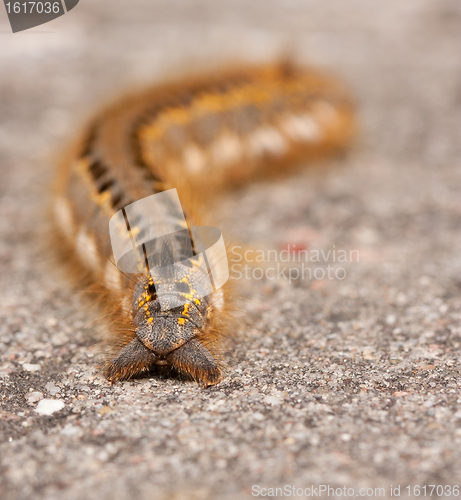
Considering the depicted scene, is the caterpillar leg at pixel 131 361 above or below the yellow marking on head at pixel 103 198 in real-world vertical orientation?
below

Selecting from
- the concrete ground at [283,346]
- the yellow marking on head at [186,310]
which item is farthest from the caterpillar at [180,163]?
the concrete ground at [283,346]

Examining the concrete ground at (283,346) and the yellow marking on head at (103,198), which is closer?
the concrete ground at (283,346)

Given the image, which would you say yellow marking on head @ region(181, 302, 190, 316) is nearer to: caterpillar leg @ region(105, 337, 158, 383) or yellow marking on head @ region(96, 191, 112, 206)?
caterpillar leg @ region(105, 337, 158, 383)

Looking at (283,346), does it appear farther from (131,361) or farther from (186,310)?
(131,361)

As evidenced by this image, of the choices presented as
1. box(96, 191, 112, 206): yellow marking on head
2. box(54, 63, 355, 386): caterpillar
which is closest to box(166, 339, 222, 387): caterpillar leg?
box(54, 63, 355, 386): caterpillar

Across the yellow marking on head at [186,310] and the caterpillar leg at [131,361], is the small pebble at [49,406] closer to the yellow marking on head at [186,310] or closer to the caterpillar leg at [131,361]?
the caterpillar leg at [131,361]

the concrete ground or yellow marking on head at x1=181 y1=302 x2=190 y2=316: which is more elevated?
yellow marking on head at x1=181 y1=302 x2=190 y2=316
